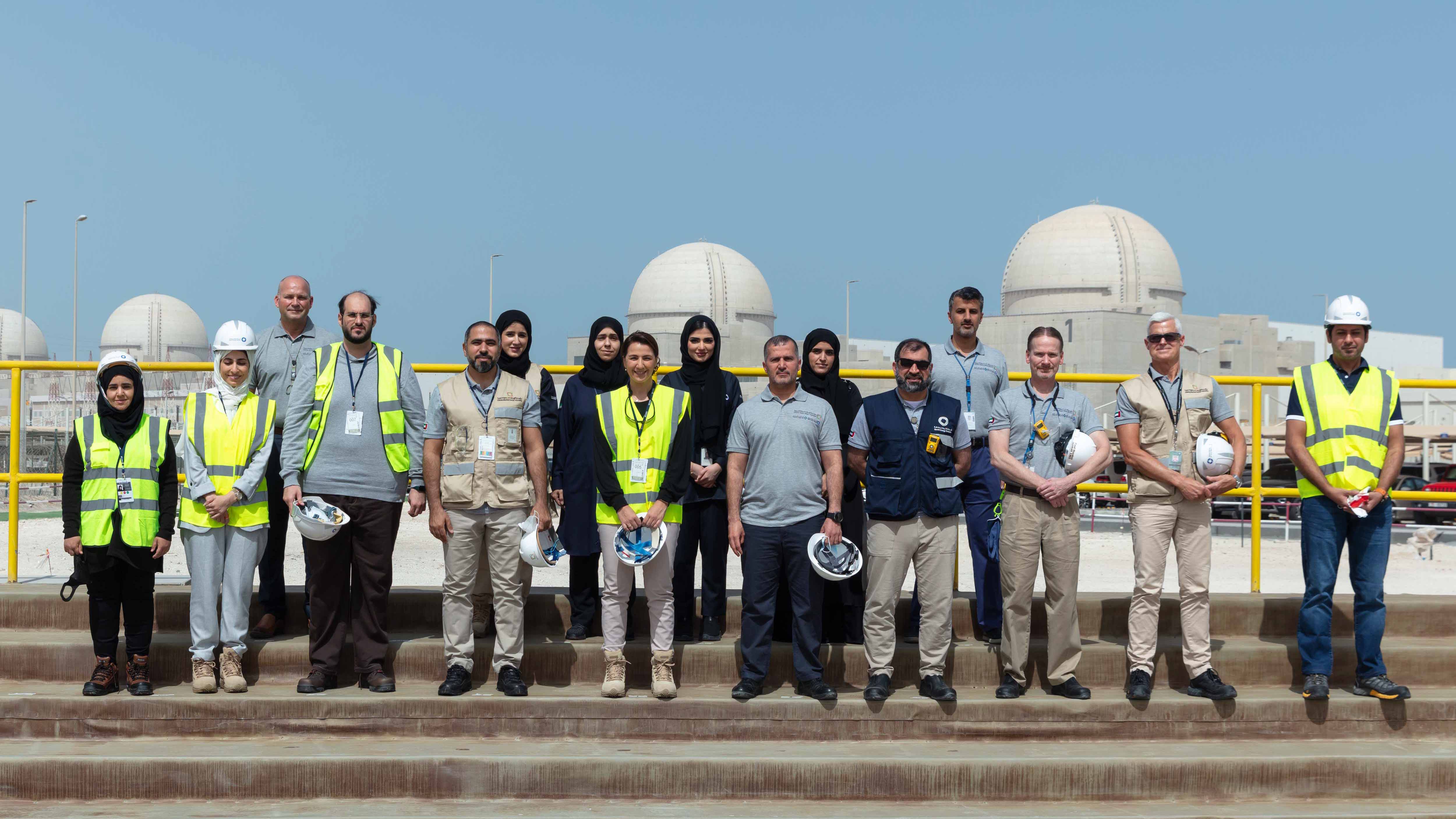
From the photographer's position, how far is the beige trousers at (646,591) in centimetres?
526

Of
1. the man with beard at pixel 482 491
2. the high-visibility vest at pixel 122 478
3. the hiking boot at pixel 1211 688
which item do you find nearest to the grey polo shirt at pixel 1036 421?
the hiking boot at pixel 1211 688

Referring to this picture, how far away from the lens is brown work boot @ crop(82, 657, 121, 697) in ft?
17.0

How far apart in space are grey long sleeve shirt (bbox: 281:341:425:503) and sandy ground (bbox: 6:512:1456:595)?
462 cm

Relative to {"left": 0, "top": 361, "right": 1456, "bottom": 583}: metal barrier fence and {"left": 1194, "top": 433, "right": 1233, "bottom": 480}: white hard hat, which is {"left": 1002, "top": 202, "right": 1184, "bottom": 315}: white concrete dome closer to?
{"left": 0, "top": 361, "right": 1456, "bottom": 583}: metal barrier fence

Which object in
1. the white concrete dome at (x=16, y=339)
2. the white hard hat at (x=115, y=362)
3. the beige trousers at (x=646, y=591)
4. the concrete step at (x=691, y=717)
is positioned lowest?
the concrete step at (x=691, y=717)

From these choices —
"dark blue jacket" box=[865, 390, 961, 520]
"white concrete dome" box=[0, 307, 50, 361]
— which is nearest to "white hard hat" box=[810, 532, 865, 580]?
"dark blue jacket" box=[865, 390, 961, 520]

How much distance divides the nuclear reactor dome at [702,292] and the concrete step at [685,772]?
48722mm

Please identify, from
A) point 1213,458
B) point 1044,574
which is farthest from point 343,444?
point 1213,458

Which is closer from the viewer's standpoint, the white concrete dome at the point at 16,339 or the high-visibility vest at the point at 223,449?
the high-visibility vest at the point at 223,449

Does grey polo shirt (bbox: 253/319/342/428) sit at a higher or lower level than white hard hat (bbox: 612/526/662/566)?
higher

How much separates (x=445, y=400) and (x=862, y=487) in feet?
6.67

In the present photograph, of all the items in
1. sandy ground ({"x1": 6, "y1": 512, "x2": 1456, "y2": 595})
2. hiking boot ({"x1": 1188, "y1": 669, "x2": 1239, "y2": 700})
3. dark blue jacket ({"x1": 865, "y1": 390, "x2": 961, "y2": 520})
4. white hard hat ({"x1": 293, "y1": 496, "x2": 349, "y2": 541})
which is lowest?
sandy ground ({"x1": 6, "y1": 512, "x2": 1456, "y2": 595})

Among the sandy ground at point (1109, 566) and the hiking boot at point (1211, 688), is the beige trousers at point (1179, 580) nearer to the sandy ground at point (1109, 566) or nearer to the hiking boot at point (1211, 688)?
the hiking boot at point (1211, 688)

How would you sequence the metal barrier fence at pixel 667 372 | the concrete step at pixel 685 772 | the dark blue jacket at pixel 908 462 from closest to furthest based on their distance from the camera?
the concrete step at pixel 685 772 → the dark blue jacket at pixel 908 462 → the metal barrier fence at pixel 667 372
